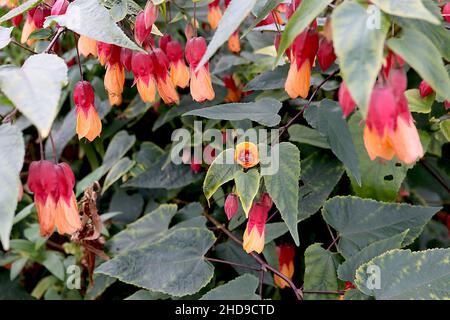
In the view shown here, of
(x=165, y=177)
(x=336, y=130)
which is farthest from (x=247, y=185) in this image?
(x=165, y=177)

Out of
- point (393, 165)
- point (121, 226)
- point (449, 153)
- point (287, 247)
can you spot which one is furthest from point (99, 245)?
point (449, 153)

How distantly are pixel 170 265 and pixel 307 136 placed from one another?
11.8 inches

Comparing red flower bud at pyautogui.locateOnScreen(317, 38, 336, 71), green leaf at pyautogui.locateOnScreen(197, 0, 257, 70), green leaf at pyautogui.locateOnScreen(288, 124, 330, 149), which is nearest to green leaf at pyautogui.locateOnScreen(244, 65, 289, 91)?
green leaf at pyautogui.locateOnScreen(288, 124, 330, 149)

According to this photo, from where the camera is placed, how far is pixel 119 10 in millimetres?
716

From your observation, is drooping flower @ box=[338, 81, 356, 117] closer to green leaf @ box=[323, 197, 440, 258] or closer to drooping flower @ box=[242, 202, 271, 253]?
drooping flower @ box=[242, 202, 271, 253]

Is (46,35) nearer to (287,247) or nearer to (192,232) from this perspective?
(192,232)

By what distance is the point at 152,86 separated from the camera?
82 cm

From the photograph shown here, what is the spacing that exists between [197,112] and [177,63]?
16 centimetres

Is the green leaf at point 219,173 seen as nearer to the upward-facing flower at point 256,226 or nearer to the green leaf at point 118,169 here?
the upward-facing flower at point 256,226

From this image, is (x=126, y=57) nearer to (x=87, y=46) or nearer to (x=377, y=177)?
(x=87, y=46)

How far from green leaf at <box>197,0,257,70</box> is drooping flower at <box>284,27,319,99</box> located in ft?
0.51

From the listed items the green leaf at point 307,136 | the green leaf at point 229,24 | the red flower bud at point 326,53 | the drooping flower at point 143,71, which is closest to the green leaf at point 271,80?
the green leaf at point 307,136

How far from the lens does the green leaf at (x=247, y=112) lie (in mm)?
739
